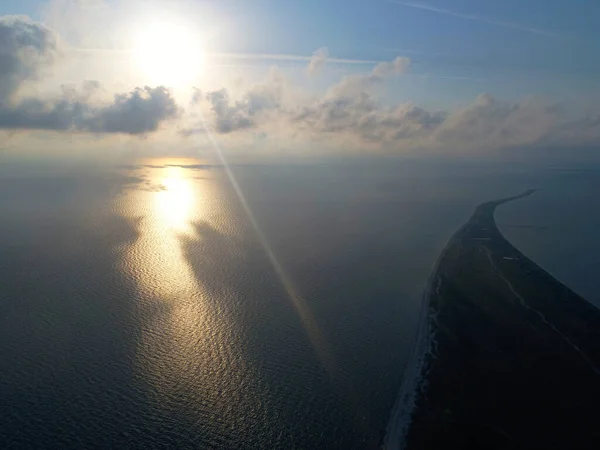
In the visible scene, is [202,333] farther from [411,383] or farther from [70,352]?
[411,383]

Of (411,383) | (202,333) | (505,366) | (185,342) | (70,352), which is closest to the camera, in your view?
(411,383)

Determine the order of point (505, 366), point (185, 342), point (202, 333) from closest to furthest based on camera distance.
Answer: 1. point (505, 366)
2. point (185, 342)
3. point (202, 333)

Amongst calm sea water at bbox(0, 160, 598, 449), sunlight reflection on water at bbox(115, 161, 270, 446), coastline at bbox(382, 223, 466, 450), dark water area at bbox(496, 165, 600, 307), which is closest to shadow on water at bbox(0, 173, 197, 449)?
calm sea water at bbox(0, 160, 598, 449)

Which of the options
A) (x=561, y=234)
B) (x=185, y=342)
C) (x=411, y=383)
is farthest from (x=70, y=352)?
(x=561, y=234)

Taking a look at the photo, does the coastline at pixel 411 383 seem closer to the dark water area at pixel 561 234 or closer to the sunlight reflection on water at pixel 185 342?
the sunlight reflection on water at pixel 185 342

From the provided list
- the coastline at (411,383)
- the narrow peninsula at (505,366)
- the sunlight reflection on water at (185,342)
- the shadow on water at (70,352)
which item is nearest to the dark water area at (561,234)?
the narrow peninsula at (505,366)

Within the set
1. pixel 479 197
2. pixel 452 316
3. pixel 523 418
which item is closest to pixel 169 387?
pixel 523 418

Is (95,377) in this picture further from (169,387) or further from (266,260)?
(266,260)

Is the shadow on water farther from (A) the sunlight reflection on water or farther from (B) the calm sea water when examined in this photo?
(A) the sunlight reflection on water
